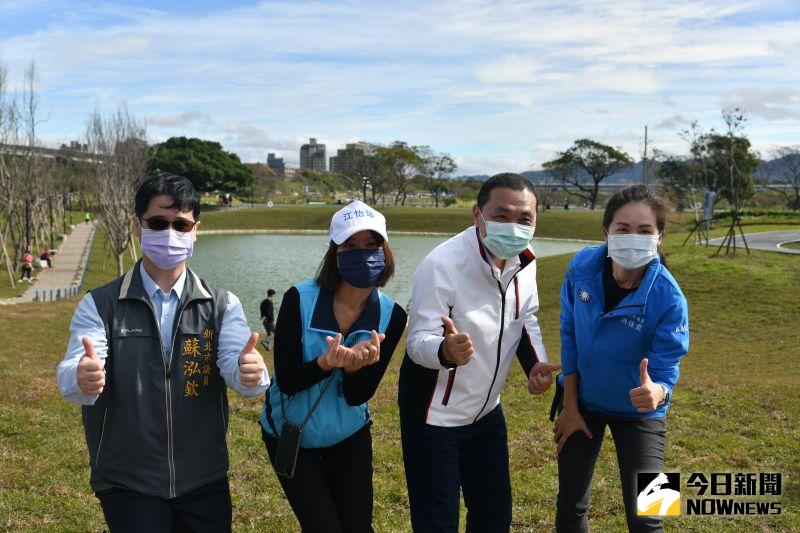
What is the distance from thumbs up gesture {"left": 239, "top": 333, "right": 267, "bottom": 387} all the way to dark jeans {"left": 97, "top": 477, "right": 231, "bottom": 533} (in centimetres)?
64

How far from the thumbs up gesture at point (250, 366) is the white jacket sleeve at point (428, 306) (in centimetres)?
80

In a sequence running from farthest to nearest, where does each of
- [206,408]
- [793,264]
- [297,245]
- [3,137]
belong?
1. [297,245]
2. [3,137]
3. [793,264]
4. [206,408]

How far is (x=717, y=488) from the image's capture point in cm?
502

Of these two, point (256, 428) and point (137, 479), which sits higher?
point (137, 479)

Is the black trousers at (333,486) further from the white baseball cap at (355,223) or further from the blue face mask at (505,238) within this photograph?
the blue face mask at (505,238)

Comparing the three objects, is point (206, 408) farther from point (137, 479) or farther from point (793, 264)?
point (793, 264)

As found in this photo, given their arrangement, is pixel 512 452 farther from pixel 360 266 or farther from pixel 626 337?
pixel 360 266

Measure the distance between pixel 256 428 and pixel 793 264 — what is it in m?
20.0

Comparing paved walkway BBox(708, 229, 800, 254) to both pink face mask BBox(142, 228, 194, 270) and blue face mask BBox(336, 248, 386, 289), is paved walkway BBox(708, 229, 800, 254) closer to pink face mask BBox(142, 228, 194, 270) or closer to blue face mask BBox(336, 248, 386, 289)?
blue face mask BBox(336, 248, 386, 289)

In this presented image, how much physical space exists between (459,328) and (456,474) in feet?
2.57

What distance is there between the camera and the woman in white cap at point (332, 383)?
3064 millimetres

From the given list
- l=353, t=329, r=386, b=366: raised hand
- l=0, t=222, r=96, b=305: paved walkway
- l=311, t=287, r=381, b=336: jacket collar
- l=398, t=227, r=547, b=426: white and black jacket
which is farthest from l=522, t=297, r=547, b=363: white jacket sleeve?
l=0, t=222, r=96, b=305: paved walkway

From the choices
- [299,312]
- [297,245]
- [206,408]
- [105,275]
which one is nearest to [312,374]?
[299,312]

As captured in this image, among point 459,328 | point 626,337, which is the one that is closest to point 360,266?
point 459,328
